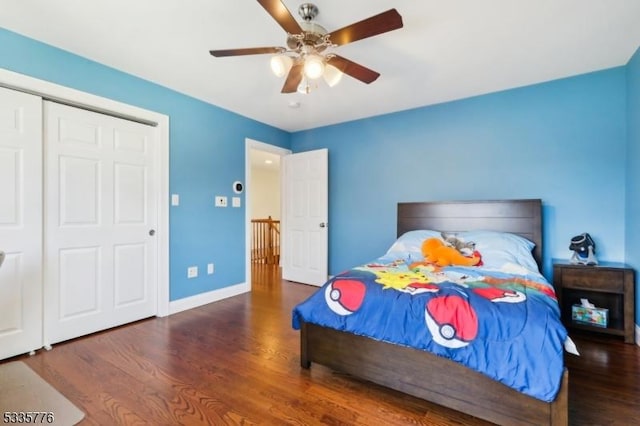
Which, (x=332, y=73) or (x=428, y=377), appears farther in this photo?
(x=332, y=73)

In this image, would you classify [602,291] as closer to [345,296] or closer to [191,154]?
[345,296]

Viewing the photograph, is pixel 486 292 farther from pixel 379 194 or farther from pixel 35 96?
pixel 35 96

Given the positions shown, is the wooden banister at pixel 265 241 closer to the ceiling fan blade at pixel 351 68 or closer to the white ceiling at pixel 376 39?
the white ceiling at pixel 376 39

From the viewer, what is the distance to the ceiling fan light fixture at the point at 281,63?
202cm

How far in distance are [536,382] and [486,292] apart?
51cm

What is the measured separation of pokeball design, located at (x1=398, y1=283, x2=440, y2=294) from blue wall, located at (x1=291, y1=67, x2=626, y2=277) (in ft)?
6.73

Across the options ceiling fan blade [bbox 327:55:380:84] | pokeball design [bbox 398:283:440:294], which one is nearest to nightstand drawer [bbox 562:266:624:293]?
pokeball design [bbox 398:283:440:294]

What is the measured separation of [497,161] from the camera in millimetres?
3363

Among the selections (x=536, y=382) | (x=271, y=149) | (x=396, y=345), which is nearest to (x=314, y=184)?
(x=271, y=149)

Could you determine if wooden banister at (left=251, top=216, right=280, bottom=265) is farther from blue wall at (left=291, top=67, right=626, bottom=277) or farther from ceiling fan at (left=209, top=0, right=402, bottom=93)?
ceiling fan at (left=209, top=0, right=402, bottom=93)

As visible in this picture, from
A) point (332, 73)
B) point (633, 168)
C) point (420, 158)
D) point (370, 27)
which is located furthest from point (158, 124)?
point (633, 168)

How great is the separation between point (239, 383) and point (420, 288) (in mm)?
1328

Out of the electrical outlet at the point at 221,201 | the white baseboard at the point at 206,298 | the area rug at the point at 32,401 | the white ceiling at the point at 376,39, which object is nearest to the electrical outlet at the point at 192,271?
the white baseboard at the point at 206,298

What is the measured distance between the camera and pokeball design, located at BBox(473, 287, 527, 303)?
A: 1.64 metres
